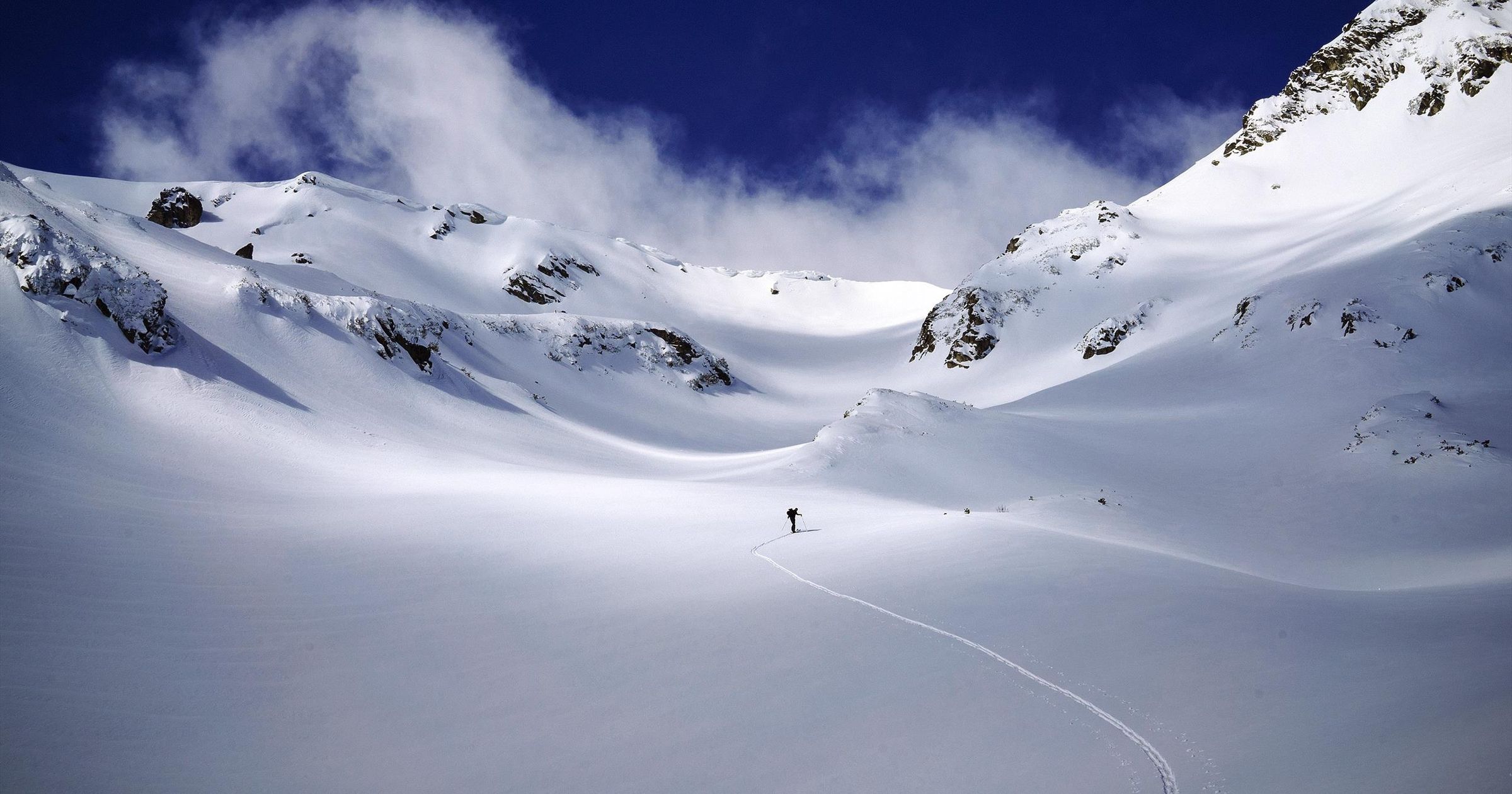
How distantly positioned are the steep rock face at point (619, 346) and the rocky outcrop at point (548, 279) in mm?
21077

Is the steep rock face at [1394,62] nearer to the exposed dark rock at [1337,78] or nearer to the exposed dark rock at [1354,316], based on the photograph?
the exposed dark rock at [1337,78]

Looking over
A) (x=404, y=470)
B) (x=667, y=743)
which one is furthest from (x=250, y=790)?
(x=404, y=470)

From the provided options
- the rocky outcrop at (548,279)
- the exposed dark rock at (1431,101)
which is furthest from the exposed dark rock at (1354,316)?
the rocky outcrop at (548,279)

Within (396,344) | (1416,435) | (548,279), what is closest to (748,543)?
(1416,435)

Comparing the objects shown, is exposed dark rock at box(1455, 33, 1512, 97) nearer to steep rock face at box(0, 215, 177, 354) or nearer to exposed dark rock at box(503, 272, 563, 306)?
exposed dark rock at box(503, 272, 563, 306)

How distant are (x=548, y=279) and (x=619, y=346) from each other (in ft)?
95.8

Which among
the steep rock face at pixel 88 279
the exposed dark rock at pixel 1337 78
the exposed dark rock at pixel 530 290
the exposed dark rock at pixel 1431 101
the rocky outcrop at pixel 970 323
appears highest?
the exposed dark rock at pixel 1337 78

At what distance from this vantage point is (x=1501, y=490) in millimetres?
19922

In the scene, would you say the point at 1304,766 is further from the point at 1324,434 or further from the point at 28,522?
the point at 1324,434

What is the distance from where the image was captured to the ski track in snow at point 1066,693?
5746 millimetres

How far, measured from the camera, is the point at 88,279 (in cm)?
2288

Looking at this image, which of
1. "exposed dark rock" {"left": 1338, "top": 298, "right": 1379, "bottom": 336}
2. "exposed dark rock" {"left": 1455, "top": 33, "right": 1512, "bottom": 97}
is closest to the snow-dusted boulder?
"exposed dark rock" {"left": 1338, "top": 298, "right": 1379, "bottom": 336}

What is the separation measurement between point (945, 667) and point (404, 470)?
61.6 ft

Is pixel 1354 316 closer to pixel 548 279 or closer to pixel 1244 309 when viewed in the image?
pixel 1244 309
